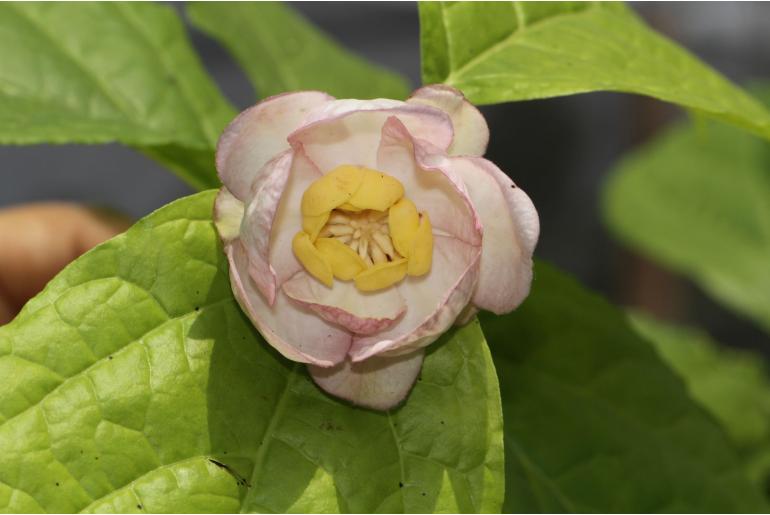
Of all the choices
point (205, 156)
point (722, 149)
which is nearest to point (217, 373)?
point (205, 156)

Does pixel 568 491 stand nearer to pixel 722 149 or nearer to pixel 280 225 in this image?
pixel 280 225

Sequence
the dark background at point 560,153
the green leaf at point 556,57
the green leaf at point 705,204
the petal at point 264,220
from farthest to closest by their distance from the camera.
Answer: the dark background at point 560,153, the green leaf at point 705,204, the green leaf at point 556,57, the petal at point 264,220

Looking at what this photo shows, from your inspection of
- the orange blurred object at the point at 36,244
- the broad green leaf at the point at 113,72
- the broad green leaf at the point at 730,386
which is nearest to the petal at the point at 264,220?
the broad green leaf at the point at 113,72

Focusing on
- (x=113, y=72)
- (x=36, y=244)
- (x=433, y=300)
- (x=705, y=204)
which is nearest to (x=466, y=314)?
(x=433, y=300)

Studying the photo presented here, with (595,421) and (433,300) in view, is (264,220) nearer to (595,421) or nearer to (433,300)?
(433,300)

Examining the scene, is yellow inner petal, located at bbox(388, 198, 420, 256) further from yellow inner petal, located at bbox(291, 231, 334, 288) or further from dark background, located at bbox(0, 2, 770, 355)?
dark background, located at bbox(0, 2, 770, 355)

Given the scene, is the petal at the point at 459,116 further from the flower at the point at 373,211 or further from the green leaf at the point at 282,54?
the green leaf at the point at 282,54
